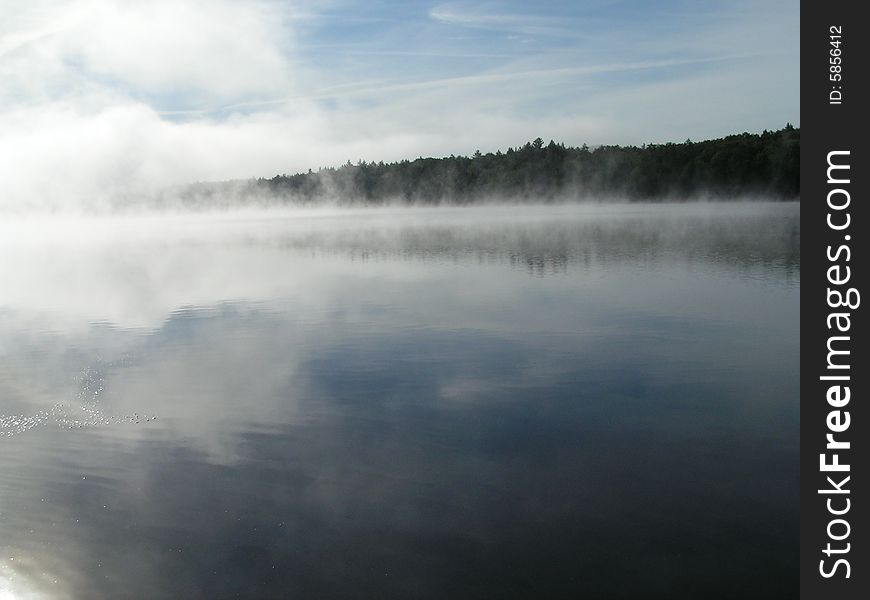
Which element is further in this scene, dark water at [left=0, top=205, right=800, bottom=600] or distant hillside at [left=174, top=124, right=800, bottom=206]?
distant hillside at [left=174, top=124, right=800, bottom=206]

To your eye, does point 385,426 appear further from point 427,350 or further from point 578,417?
point 427,350

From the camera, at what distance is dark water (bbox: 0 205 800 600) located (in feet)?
28.3

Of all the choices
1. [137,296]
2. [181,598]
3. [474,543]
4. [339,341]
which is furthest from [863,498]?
[137,296]

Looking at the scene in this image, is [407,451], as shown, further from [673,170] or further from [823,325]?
[673,170]

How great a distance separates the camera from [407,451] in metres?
12.3

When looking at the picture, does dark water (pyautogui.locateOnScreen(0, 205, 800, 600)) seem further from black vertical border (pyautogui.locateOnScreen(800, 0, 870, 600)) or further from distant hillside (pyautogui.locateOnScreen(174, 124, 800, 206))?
distant hillside (pyautogui.locateOnScreen(174, 124, 800, 206))

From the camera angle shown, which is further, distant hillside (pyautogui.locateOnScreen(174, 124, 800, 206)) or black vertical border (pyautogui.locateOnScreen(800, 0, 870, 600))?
distant hillside (pyautogui.locateOnScreen(174, 124, 800, 206))

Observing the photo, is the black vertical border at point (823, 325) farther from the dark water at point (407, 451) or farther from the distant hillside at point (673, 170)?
the distant hillside at point (673, 170)

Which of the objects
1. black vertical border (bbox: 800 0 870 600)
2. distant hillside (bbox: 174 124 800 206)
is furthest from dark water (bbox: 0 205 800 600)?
distant hillside (bbox: 174 124 800 206)

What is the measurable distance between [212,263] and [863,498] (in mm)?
46666

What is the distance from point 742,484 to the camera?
34.5 ft

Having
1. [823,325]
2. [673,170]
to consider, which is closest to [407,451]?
[823,325]

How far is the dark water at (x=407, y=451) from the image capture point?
8.62 metres

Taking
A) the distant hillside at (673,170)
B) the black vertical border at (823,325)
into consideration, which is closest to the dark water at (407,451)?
the black vertical border at (823,325)
